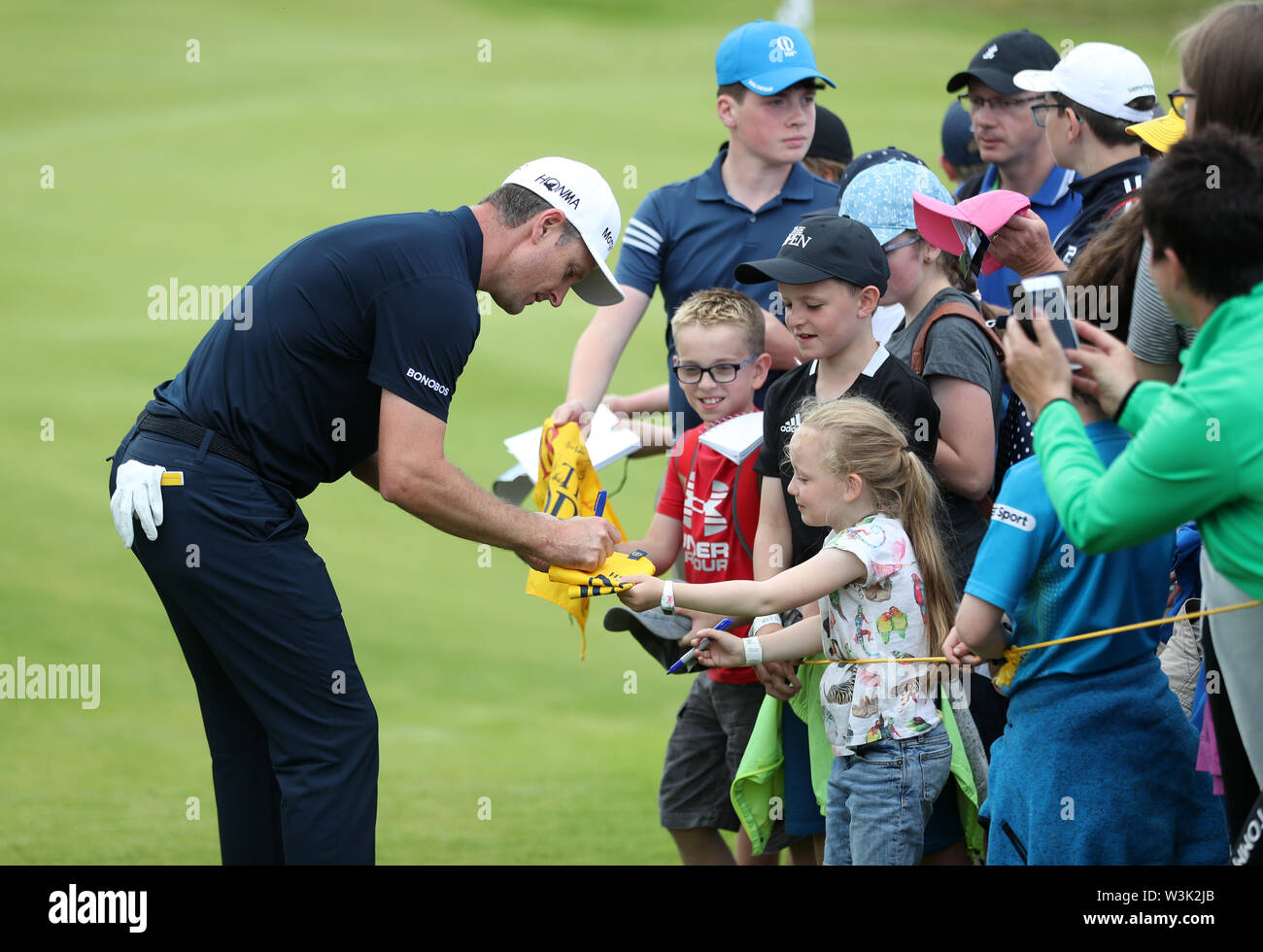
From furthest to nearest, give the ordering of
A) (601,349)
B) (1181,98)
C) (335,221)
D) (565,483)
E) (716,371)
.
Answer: (335,221) < (601,349) < (716,371) < (565,483) < (1181,98)

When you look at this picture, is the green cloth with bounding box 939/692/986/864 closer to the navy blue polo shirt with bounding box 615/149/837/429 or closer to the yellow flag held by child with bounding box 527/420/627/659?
the yellow flag held by child with bounding box 527/420/627/659

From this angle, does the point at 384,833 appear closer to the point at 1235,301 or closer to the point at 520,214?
the point at 520,214

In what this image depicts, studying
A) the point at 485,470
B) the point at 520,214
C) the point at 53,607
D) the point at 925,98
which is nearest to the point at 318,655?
the point at 520,214

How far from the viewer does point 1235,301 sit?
2.32 meters

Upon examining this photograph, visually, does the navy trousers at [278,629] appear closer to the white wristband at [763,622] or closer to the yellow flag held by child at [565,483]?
the yellow flag held by child at [565,483]

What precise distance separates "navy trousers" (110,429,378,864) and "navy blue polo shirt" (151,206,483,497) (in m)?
0.12

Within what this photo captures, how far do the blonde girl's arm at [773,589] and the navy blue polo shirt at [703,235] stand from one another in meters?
1.26

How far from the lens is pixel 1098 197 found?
13.4 feet

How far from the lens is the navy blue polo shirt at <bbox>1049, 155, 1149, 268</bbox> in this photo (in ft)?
13.2

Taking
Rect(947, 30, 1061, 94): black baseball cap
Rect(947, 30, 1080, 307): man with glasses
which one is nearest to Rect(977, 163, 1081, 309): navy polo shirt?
Rect(947, 30, 1080, 307): man with glasses

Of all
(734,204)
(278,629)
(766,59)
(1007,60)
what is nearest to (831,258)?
(734,204)

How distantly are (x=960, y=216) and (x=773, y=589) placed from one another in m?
1.05

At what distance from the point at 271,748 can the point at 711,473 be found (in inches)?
54.1

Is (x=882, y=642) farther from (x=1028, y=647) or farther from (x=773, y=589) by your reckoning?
(x=1028, y=647)
